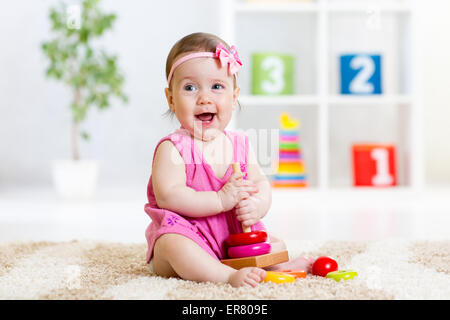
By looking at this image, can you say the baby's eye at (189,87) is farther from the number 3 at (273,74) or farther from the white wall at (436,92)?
the white wall at (436,92)

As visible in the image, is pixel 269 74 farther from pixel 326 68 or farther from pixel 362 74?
pixel 362 74

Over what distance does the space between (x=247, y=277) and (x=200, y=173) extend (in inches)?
8.6

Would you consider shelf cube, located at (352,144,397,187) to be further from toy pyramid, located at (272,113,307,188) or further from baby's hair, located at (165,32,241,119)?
baby's hair, located at (165,32,241,119)

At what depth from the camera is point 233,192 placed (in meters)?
0.94

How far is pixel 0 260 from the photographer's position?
107 cm

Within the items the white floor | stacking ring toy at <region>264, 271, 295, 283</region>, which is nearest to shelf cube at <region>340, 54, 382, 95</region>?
the white floor

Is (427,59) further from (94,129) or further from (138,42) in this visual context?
(94,129)

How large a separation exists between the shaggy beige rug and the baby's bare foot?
0.01 m

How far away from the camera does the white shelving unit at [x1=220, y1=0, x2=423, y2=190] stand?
2348 mm

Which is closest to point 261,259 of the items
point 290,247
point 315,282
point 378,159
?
point 315,282

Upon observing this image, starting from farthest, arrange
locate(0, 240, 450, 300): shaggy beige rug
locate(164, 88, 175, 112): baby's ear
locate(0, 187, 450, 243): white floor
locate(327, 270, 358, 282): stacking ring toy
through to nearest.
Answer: locate(0, 187, 450, 243): white floor → locate(164, 88, 175, 112): baby's ear → locate(327, 270, 358, 282): stacking ring toy → locate(0, 240, 450, 300): shaggy beige rug

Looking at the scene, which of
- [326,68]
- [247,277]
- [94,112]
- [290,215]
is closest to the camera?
[247,277]

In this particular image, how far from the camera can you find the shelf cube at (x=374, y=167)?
241 centimetres

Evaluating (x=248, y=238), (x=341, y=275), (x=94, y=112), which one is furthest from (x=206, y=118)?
(x=94, y=112)
